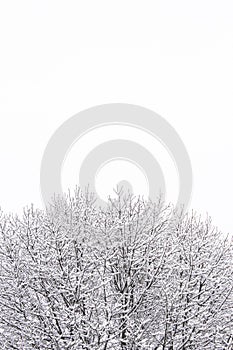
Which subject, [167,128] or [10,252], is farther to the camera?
[167,128]

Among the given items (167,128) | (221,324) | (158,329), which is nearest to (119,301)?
(158,329)

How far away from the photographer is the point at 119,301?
17.0 m

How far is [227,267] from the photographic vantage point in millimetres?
19156

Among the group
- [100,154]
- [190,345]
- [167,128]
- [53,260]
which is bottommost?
[190,345]

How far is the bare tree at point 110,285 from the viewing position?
16141mm

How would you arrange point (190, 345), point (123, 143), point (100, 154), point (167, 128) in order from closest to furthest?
point (190, 345) → point (100, 154) → point (123, 143) → point (167, 128)

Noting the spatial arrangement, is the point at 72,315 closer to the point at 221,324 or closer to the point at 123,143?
the point at 221,324

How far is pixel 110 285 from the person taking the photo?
60.5 ft

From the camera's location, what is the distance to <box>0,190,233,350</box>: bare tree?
16.1m

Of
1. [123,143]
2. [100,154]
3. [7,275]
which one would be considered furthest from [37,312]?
[123,143]

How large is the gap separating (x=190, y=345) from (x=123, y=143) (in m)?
72.2

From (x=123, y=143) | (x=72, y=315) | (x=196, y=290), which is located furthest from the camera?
(x=123, y=143)

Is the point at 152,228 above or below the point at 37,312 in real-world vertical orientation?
above

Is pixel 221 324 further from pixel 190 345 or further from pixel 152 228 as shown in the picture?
pixel 152 228
